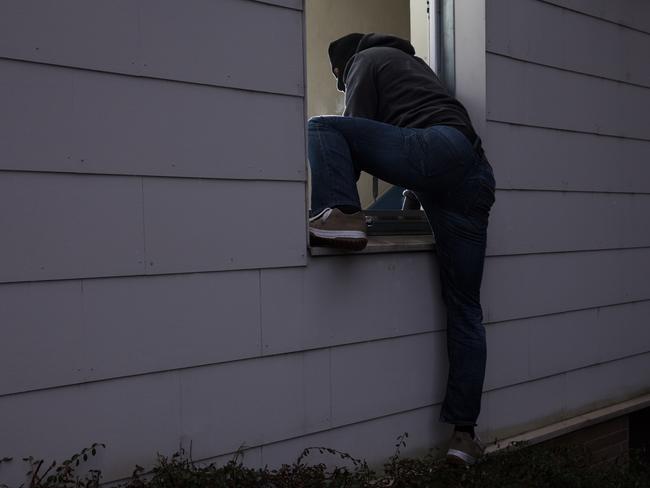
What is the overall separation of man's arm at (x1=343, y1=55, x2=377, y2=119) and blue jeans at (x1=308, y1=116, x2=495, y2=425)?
191 millimetres

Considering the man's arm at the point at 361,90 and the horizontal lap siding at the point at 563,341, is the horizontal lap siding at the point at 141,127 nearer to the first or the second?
the man's arm at the point at 361,90

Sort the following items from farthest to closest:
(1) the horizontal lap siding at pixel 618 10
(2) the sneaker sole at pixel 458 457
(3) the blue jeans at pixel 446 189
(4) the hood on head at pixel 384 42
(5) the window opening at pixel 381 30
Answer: (1) the horizontal lap siding at pixel 618 10 < (5) the window opening at pixel 381 30 < (4) the hood on head at pixel 384 42 < (2) the sneaker sole at pixel 458 457 < (3) the blue jeans at pixel 446 189

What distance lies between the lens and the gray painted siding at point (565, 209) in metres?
3.43

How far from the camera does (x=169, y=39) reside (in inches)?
89.1

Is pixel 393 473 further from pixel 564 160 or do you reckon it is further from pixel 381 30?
pixel 381 30

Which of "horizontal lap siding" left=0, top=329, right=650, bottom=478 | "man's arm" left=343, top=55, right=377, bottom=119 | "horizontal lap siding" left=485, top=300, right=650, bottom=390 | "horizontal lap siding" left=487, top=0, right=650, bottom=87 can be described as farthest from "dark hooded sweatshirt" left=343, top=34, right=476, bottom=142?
"horizontal lap siding" left=485, top=300, right=650, bottom=390

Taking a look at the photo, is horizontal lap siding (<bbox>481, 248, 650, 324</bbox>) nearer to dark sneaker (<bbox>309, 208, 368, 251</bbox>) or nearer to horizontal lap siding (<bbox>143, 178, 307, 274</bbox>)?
dark sneaker (<bbox>309, 208, 368, 251</bbox>)

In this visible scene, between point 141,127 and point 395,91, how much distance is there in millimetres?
1179

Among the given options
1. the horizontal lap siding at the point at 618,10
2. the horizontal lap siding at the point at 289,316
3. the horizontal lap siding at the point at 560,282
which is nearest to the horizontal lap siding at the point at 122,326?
the horizontal lap siding at the point at 289,316

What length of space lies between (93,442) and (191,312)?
0.50 metres

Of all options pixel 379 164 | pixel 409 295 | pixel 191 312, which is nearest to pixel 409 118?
Result: pixel 379 164

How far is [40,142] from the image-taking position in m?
2.01

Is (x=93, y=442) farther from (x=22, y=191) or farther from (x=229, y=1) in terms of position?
(x=229, y=1)

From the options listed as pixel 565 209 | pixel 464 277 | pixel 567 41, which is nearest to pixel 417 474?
pixel 464 277
